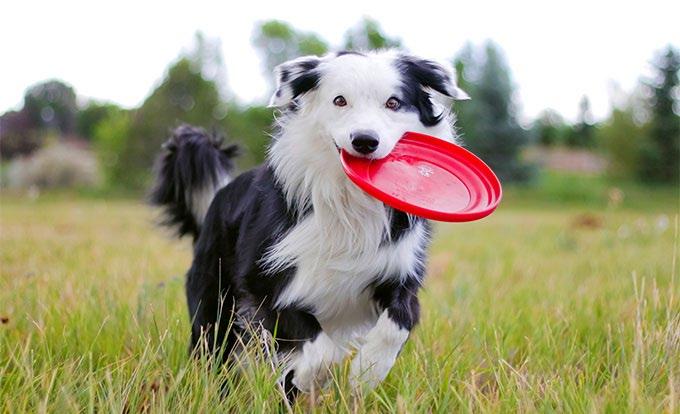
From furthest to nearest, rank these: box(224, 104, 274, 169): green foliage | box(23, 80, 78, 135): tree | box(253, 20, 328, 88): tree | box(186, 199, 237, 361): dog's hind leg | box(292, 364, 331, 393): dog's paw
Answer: box(253, 20, 328, 88): tree < box(23, 80, 78, 135): tree < box(224, 104, 274, 169): green foliage < box(186, 199, 237, 361): dog's hind leg < box(292, 364, 331, 393): dog's paw

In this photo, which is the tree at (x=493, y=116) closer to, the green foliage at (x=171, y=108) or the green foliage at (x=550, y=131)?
the green foliage at (x=171, y=108)

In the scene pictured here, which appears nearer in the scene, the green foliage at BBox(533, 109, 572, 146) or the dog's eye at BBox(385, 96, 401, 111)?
the dog's eye at BBox(385, 96, 401, 111)

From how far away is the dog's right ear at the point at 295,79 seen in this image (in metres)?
3.21

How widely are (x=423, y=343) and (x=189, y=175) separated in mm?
1495

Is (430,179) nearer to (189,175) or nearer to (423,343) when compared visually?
(423,343)

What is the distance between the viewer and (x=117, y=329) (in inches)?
129

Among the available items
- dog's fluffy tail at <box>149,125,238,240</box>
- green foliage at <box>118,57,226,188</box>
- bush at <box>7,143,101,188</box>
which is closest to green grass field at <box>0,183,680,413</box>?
dog's fluffy tail at <box>149,125,238,240</box>

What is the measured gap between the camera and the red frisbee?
2703mm

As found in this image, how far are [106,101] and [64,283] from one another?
50731 mm

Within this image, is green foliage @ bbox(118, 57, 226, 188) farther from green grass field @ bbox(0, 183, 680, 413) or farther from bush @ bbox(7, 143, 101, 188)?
green grass field @ bbox(0, 183, 680, 413)

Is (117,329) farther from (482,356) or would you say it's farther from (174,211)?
(482,356)

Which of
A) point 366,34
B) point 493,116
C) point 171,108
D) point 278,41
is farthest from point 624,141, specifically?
point 171,108

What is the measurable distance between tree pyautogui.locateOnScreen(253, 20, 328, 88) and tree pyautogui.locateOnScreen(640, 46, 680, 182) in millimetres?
15973

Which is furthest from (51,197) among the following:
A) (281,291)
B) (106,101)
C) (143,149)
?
(106,101)
